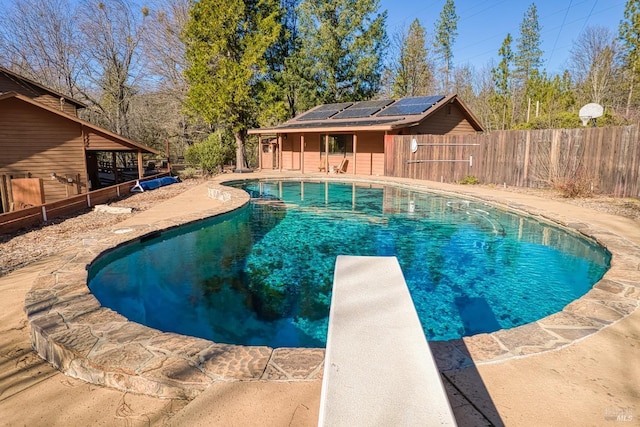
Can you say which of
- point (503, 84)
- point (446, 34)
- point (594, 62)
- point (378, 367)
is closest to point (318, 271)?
point (378, 367)

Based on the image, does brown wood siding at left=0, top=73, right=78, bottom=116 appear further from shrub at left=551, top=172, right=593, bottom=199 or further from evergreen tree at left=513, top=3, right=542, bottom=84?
evergreen tree at left=513, top=3, right=542, bottom=84

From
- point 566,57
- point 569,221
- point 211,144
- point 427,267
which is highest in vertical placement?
point 566,57

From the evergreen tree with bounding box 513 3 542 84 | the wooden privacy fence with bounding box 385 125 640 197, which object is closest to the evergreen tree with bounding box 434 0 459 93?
the evergreen tree with bounding box 513 3 542 84

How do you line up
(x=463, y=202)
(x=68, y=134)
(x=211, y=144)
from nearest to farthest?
(x=463, y=202) < (x=68, y=134) < (x=211, y=144)

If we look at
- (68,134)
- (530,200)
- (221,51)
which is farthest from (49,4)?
(530,200)

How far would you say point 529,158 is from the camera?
13188 millimetres

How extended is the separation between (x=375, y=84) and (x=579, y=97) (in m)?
16.9

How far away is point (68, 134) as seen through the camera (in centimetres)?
1294

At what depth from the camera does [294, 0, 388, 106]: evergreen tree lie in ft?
84.0

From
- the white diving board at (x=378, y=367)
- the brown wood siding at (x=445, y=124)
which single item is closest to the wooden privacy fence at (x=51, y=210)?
the white diving board at (x=378, y=367)

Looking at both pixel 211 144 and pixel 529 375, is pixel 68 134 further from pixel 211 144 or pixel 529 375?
pixel 529 375

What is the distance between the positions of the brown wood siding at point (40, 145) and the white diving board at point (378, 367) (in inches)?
542

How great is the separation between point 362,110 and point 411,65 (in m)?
14.9

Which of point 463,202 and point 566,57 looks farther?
point 566,57
